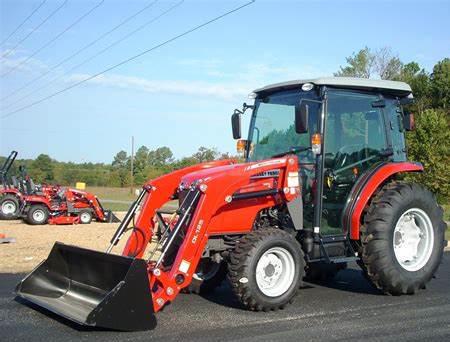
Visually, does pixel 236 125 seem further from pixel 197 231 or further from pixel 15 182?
pixel 15 182

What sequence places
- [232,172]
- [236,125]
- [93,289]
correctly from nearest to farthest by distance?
[93,289] < [232,172] < [236,125]

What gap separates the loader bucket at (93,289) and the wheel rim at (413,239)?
3.37m

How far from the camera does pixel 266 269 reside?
20.2 ft

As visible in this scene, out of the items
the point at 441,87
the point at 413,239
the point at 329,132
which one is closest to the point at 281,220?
the point at 329,132

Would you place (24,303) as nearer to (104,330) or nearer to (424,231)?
(104,330)

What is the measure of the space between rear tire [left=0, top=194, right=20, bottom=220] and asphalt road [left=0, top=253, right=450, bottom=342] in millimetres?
14273

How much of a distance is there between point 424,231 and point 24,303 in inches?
191

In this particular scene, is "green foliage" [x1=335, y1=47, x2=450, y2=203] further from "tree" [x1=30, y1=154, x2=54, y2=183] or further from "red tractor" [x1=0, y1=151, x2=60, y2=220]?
"tree" [x1=30, y1=154, x2=54, y2=183]

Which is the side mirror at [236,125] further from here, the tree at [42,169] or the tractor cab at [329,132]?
the tree at [42,169]

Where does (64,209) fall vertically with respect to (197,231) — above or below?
below

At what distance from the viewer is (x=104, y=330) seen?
5301 millimetres

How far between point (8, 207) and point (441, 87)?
125 ft

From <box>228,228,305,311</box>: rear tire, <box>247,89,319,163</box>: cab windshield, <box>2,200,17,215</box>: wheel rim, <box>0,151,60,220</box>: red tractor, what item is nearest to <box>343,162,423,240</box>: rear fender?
<box>247,89,319,163</box>: cab windshield

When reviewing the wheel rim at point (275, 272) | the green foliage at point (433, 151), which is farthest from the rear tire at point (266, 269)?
the green foliage at point (433, 151)
